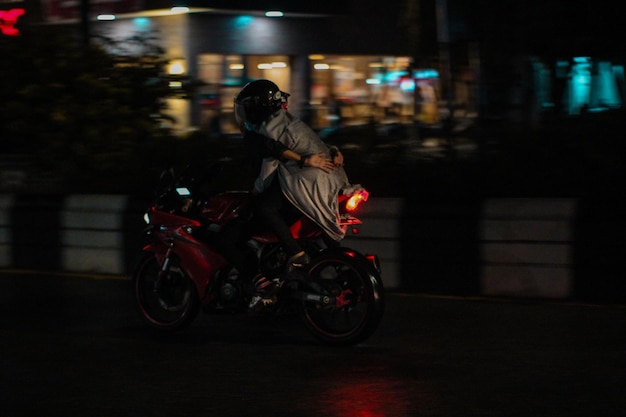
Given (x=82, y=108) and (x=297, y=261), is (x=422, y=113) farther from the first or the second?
(x=297, y=261)

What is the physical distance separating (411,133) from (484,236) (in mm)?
2583

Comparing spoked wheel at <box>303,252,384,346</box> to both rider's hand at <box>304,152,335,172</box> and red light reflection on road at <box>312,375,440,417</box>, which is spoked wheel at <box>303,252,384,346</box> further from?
red light reflection on road at <box>312,375,440,417</box>

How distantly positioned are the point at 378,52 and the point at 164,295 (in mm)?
21216

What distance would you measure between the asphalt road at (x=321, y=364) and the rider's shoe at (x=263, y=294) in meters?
0.28

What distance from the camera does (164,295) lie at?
27.6 feet

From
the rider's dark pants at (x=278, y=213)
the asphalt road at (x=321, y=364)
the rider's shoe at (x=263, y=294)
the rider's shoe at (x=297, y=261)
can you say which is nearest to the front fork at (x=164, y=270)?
the asphalt road at (x=321, y=364)

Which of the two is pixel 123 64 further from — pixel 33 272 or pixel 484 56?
pixel 484 56

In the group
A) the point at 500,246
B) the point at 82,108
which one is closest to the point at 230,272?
the point at 500,246

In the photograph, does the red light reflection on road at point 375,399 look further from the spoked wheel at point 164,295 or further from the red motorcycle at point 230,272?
the spoked wheel at point 164,295

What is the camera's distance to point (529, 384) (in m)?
6.41

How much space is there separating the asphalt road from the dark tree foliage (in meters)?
3.41

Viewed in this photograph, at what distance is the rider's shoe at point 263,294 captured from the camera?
25.3 feet

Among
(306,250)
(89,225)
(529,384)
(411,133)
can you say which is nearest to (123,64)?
(89,225)

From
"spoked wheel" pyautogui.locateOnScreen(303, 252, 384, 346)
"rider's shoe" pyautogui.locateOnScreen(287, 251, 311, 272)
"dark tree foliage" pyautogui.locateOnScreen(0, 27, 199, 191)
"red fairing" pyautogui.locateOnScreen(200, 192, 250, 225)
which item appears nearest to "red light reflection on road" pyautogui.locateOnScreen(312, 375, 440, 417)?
"spoked wheel" pyautogui.locateOnScreen(303, 252, 384, 346)
